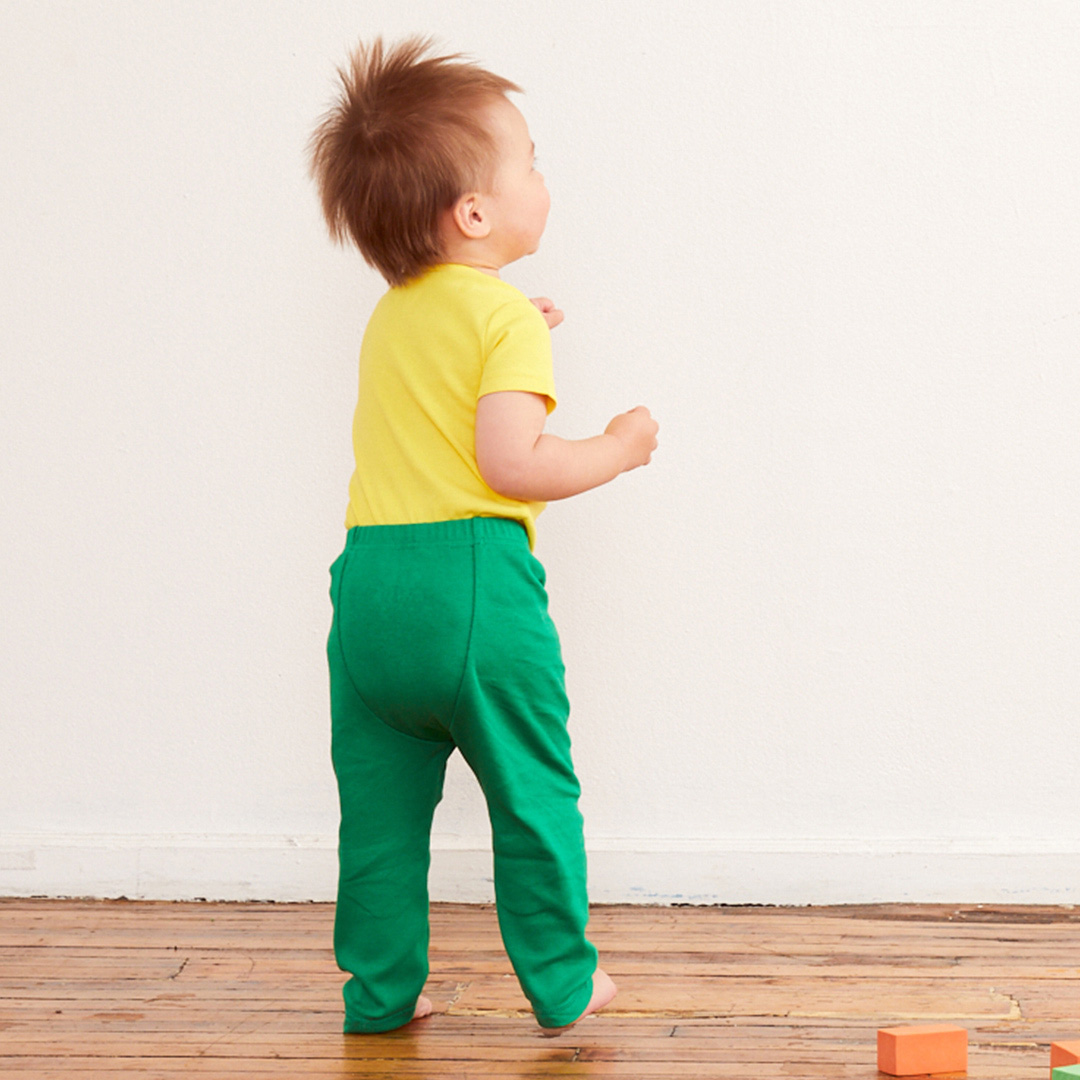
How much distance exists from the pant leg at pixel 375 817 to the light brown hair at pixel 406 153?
267 millimetres

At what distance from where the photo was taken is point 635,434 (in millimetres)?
1017

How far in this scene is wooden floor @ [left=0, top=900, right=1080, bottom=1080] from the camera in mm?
911

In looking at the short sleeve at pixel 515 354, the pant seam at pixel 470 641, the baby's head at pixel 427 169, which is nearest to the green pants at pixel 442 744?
the pant seam at pixel 470 641

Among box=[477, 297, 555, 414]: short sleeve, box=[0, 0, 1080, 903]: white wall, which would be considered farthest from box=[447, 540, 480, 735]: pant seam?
box=[0, 0, 1080, 903]: white wall

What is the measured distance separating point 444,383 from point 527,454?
9 cm

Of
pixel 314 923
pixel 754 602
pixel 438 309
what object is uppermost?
pixel 438 309

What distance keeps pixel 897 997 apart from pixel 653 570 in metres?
0.52

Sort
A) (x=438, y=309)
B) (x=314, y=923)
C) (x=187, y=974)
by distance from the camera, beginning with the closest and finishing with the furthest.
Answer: (x=438, y=309), (x=187, y=974), (x=314, y=923)

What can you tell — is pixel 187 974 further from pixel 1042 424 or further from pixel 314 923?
pixel 1042 424

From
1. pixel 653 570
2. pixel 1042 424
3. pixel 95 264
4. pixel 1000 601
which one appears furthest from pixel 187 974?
pixel 1042 424

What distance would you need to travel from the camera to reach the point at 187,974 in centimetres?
111

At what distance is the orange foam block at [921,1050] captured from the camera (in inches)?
33.6

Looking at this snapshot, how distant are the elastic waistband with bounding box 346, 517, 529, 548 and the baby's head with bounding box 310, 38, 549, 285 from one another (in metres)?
0.21

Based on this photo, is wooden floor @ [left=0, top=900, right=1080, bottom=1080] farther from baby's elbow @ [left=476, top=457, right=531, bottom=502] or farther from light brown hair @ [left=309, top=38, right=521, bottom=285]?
light brown hair @ [left=309, top=38, right=521, bottom=285]
